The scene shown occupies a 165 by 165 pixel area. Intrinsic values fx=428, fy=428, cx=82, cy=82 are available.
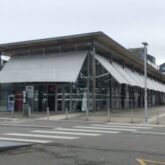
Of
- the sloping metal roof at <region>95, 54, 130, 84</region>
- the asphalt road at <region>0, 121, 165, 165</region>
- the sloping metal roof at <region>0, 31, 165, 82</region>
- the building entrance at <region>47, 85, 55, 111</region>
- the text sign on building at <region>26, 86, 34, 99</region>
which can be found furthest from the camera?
the building entrance at <region>47, 85, 55, 111</region>

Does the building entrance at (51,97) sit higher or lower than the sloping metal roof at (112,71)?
lower

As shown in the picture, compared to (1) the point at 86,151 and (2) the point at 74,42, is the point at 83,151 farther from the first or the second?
(2) the point at 74,42

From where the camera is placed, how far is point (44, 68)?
40.1 m

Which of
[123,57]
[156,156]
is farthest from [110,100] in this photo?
[156,156]

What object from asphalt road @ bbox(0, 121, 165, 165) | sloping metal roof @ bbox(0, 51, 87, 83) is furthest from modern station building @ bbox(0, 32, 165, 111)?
asphalt road @ bbox(0, 121, 165, 165)

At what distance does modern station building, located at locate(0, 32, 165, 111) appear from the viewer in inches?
1540

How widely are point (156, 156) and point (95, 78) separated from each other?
27967 millimetres

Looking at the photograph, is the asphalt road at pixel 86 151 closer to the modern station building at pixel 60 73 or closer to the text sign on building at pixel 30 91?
the modern station building at pixel 60 73

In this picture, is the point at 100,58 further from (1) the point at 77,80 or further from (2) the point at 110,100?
(2) the point at 110,100

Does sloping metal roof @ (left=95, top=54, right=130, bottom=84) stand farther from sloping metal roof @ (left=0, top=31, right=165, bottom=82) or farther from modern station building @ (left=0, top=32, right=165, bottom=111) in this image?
sloping metal roof @ (left=0, top=31, right=165, bottom=82)

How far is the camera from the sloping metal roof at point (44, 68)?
3834 centimetres

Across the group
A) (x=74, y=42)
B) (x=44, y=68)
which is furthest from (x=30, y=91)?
(x=74, y=42)

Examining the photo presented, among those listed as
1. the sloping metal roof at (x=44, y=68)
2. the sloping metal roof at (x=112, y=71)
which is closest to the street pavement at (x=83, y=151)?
the sloping metal roof at (x=44, y=68)

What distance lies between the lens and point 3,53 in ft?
149
